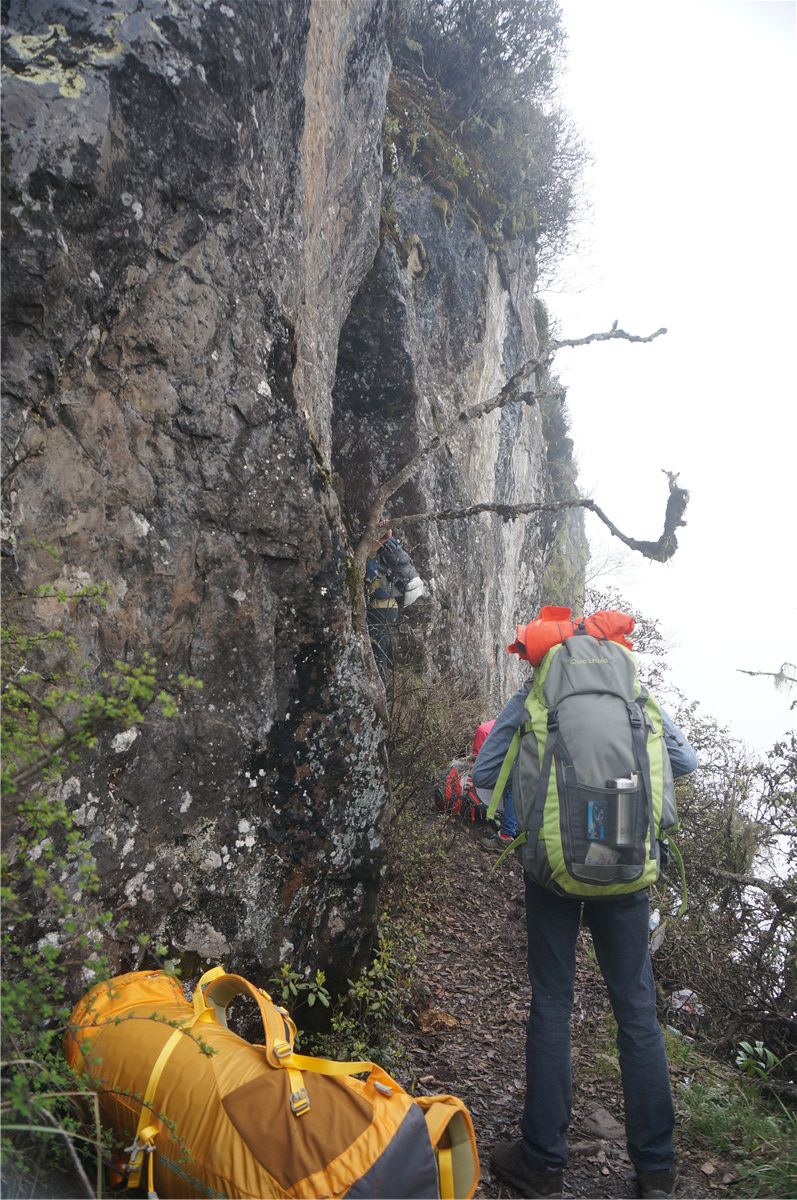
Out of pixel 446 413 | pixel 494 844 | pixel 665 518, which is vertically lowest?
pixel 494 844

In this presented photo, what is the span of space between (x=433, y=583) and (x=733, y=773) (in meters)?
3.73

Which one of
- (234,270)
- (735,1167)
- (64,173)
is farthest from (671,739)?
(64,173)

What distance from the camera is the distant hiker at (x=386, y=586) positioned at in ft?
20.4

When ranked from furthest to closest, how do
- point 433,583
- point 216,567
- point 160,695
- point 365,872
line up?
1. point 433,583
2. point 365,872
3. point 216,567
4. point 160,695

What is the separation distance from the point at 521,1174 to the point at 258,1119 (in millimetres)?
1424

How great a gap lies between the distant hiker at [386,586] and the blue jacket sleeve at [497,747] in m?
3.26

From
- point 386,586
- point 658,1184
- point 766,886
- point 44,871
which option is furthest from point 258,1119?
point 386,586

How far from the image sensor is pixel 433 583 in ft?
26.2

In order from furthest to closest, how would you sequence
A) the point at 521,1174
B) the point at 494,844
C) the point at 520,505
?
the point at 494,844 < the point at 520,505 < the point at 521,1174

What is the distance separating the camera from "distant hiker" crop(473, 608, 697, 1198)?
8.58 feet

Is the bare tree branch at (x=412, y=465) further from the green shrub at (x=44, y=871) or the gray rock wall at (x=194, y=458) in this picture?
the green shrub at (x=44, y=871)

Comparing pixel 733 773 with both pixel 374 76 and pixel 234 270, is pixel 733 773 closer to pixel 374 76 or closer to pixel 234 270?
pixel 234 270

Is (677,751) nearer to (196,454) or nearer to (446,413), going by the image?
(196,454)

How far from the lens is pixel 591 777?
104 inches
